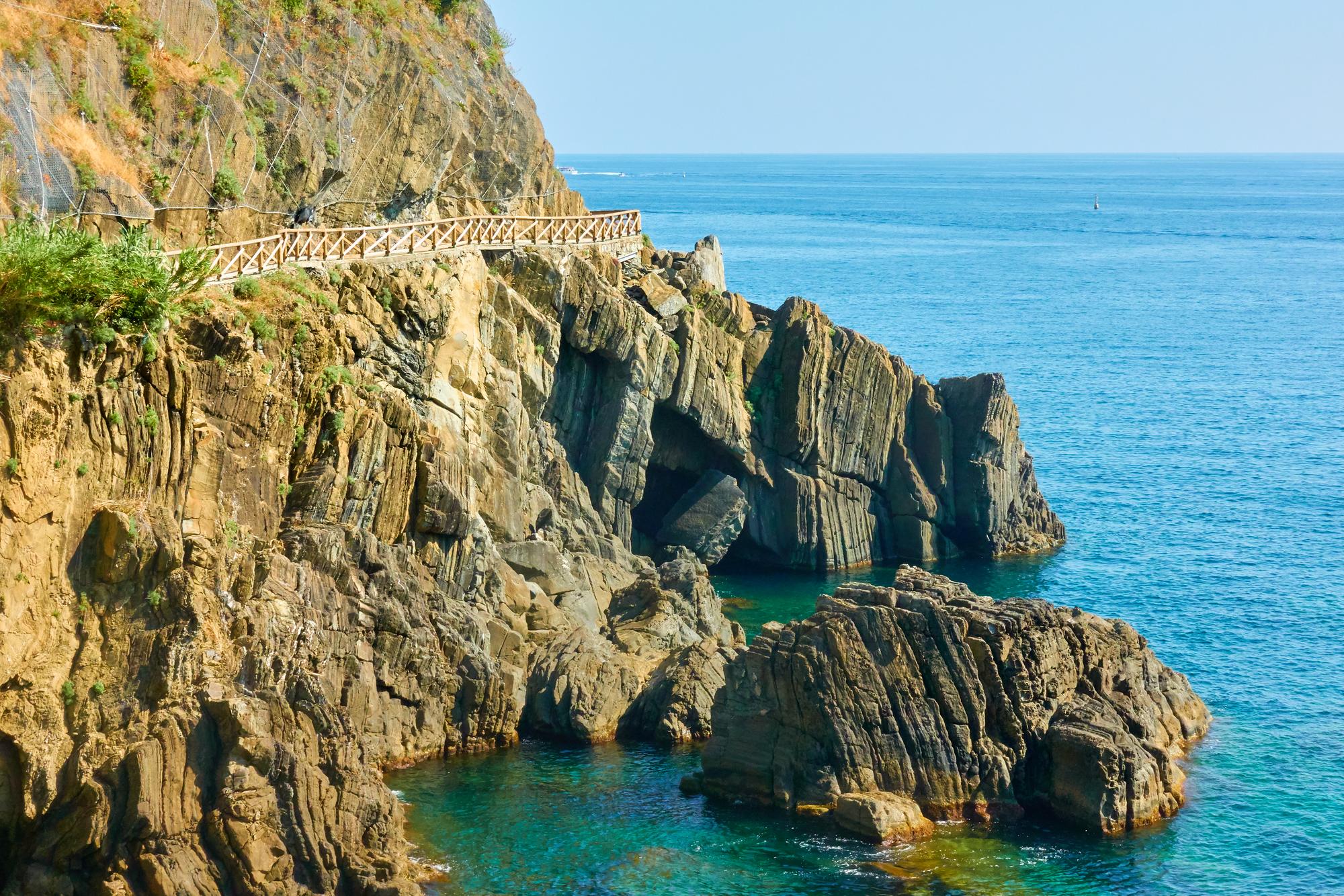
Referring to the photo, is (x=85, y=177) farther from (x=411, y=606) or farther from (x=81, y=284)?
(x=411, y=606)

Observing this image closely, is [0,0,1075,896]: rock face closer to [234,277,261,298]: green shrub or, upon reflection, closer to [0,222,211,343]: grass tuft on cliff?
[0,222,211,343]: grass tuft on cliff

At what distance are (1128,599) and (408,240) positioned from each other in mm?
30996

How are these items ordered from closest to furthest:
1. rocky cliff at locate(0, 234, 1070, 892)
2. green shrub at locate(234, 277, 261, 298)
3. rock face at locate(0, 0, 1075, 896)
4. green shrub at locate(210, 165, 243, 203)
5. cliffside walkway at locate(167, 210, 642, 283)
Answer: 1. rocky cliff at locate(0, 234, 1070, 892)
2. rock face at locate(0, 0, 1075, 896)
3. green shrub at locate(234, 277, 261, 298)
4. cliffside walkway at locate(167, 210, 642, 283)
5. green shrub at locate(210, 165, 243, 203)

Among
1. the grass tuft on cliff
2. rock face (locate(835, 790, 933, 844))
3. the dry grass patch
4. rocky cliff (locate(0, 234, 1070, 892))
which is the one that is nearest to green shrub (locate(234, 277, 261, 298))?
rocky cliff (locate(0, 234, 1070, 892))

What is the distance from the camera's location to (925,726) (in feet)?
127

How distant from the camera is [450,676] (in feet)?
135

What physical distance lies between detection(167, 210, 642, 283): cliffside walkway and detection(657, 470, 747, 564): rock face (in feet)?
37.1

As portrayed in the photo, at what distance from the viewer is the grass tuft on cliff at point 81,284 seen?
1287 inches

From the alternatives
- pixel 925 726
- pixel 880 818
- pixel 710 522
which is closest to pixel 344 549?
pixel 880 818

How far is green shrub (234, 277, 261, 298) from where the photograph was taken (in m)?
40.3

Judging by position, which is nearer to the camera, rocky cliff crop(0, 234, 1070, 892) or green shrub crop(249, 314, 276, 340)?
rocky cliff crop(0, 234, 1070, 892)

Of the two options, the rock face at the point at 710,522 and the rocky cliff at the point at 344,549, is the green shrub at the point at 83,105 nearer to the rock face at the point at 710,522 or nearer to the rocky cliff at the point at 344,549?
the rocky cliff at the point at 344,549

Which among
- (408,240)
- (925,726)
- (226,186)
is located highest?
(226,186)

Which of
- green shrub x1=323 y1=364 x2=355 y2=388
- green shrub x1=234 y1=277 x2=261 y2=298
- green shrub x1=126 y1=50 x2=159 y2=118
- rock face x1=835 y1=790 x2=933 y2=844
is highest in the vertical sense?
green shrub x1=126 y1=50 x2=159 y2=118
